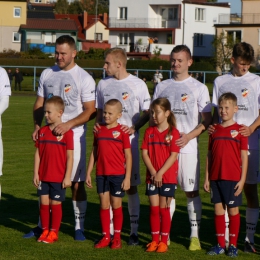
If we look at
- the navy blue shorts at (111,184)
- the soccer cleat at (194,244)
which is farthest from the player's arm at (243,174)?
the navy blue shorts at (111,184)

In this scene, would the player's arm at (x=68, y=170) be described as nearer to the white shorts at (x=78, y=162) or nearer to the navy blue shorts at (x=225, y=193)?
the white shorts at (x=78, y=162)

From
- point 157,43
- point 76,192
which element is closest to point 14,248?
point 76,192

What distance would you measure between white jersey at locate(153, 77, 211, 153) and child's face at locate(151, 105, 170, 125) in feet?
0.87

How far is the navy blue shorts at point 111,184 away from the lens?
748 centimetres

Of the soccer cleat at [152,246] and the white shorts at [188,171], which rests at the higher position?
the white shorts at [188,171]

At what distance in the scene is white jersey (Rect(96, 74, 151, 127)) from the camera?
25.3ft

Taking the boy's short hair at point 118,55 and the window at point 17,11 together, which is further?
the window at point 17,11

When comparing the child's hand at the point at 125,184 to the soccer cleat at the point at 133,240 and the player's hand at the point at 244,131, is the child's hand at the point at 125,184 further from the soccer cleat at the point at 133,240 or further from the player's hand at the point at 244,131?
the player's hand at the point at 244,131

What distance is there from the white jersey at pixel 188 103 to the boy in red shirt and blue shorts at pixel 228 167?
29cm

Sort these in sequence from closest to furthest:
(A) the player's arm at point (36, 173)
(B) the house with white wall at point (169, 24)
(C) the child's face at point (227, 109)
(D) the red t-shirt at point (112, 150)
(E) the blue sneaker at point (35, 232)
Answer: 1. (C) the child's face at point (227, 109)
2. (D) the red t-shirt at point (112, 150)
3. (A) the player's arm at point (36, 173)
4. (E) the blue sneaker at point (35, 232)
5. (B) the house with white wall at point (169, 24)

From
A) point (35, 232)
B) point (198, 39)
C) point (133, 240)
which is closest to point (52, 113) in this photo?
point (35, 232)

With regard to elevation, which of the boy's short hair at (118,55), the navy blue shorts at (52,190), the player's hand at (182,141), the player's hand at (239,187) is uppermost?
the boy's short hair at (118,55)

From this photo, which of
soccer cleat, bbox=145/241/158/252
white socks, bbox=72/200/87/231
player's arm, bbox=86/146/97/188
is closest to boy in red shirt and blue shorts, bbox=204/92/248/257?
soccer cleat, bbox=145/241/158/252

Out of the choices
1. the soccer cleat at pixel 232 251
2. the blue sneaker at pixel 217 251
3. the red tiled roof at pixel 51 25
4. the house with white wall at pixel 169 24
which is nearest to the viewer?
the soccer cleat at pixel 232 251
